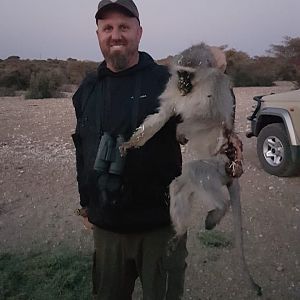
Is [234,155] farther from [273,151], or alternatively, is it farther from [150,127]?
[273,151]

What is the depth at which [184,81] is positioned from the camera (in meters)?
2.17

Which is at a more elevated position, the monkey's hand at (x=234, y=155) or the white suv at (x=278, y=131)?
the monkey's hand at (x=234, y=155)

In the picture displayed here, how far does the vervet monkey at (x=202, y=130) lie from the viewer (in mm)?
2090

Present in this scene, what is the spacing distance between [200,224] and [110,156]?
2.88 metres

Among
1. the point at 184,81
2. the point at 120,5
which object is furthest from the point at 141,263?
the point at 120,5

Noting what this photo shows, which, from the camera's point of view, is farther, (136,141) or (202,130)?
(136,141)

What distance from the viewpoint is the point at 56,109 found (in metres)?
15.4

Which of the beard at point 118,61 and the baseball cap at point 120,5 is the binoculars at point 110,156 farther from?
the baseball cap at point 120,5

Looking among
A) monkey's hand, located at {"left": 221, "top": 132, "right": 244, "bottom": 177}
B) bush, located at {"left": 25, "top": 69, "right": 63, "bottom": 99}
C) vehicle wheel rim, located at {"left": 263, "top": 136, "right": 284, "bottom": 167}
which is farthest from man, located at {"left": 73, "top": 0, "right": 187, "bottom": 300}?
bush, located at {"left": 25, "top": 69, "right": 63, "bottom": 99}

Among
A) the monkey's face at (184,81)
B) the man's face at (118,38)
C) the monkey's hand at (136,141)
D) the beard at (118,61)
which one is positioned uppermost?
the man's face at (118,38)

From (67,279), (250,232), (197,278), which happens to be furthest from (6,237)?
(250,232)

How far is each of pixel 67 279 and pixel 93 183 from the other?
1.57 metres

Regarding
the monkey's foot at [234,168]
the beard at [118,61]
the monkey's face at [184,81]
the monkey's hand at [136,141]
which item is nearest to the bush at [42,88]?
the beard at [118,61]

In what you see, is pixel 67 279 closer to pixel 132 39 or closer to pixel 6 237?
pixel 6 237
